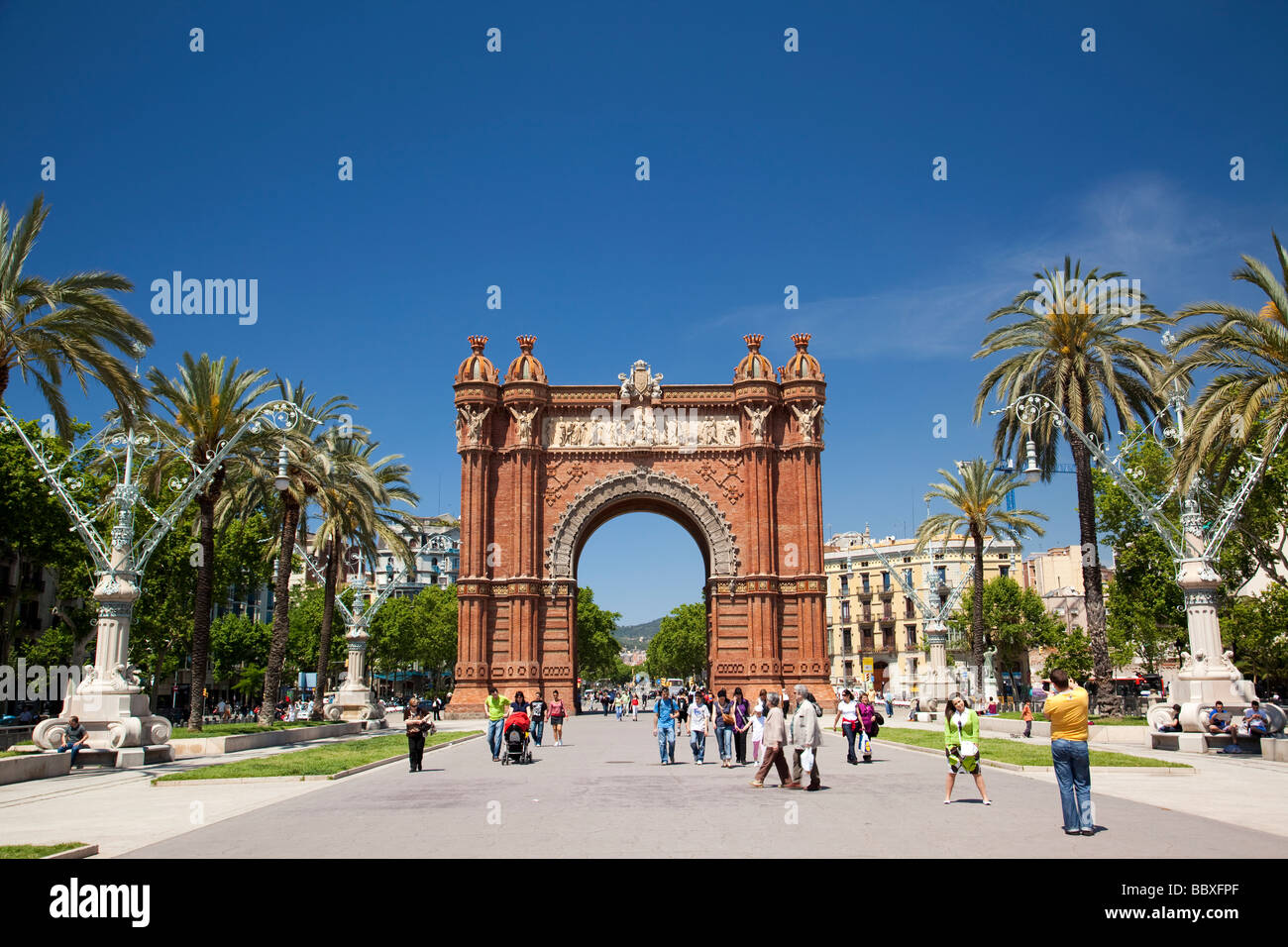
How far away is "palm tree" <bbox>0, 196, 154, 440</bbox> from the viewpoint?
1997 cm

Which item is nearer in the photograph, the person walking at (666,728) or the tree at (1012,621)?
the person walking at (666,728)

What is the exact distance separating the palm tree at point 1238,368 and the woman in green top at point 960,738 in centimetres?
1110

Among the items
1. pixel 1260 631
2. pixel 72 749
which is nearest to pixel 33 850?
pixel 72 749

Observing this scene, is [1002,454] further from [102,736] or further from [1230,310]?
[102,736]

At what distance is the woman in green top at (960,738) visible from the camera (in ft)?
43.0

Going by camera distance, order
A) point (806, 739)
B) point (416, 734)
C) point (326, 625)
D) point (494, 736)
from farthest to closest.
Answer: point (326, 625), point (494, 736), point (416, 734), point (806, 739)

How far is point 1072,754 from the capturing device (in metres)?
10.1

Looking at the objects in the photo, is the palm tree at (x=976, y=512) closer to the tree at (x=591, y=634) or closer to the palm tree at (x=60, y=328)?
the palm tree at (x=60, y=328)

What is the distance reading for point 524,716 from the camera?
70.3 feet

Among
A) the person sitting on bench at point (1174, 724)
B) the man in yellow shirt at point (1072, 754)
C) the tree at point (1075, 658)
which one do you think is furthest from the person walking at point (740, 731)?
the tree at point (1075, 658)

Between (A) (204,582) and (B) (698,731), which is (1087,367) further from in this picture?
(A) (204,582)

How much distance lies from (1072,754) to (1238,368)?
16.2 metres
